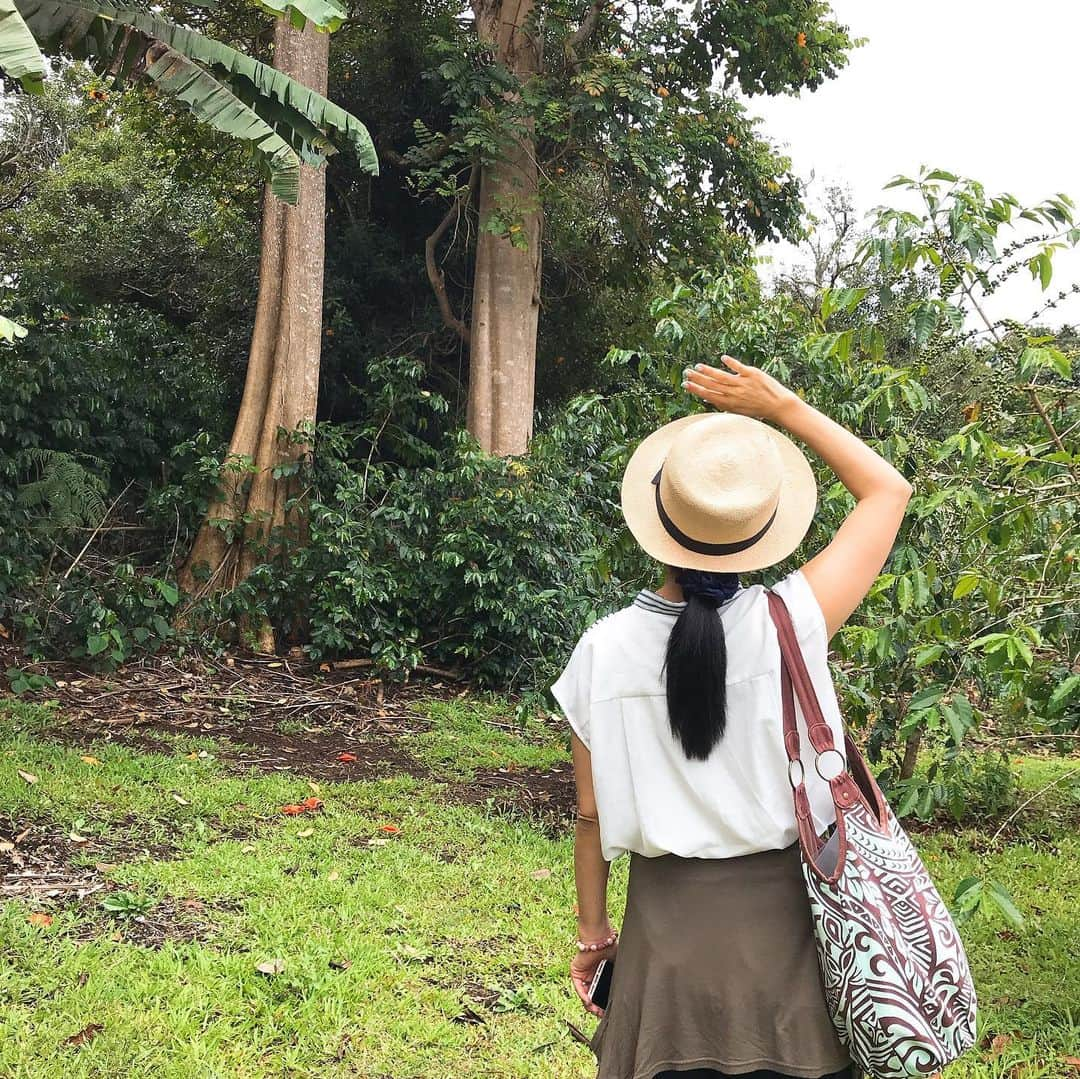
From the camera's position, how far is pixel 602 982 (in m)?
2.04

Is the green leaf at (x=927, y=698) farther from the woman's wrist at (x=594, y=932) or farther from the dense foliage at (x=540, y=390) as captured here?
the woman's wrist at (x=594, y=932)

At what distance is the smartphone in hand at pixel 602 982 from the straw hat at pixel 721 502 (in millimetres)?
830

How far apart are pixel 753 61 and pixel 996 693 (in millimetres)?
9011

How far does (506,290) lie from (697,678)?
32.1 feet

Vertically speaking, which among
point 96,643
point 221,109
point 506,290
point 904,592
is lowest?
point 96,643

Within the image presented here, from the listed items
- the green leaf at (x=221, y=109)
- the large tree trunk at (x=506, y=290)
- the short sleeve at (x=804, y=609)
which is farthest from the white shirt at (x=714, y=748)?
the large tree trunk at (x=506, y=290)

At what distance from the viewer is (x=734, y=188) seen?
38.1 feet

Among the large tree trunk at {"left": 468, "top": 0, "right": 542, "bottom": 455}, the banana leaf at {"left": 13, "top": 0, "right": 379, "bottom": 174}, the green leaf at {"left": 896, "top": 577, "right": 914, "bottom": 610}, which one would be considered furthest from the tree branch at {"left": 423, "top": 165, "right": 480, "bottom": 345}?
the green leaf at {"left": 896, "top": 577, "right": 914, "bottom": 610}

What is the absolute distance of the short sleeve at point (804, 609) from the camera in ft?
5.78

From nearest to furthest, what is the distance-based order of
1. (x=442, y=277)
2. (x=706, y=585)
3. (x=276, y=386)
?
(x=706, y=585) < (x=276, y=386) < (x=442, y=277)

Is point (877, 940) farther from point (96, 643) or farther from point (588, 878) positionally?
point (96, 643)

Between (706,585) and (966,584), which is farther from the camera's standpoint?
(966,584)

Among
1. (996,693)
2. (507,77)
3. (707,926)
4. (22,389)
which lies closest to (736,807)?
(707,926)

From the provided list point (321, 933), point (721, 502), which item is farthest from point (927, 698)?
point (321, 933)
